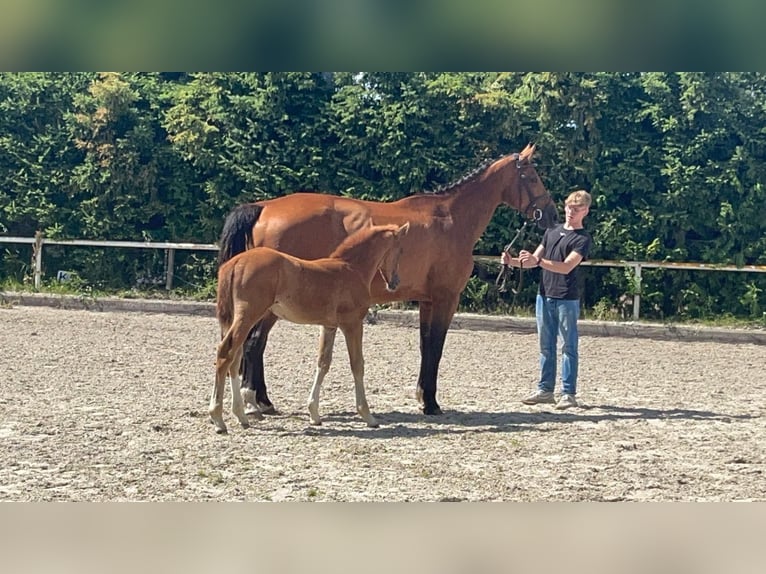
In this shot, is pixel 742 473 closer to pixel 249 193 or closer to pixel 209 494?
pixel 209 494

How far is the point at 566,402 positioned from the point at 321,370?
2.20 metres

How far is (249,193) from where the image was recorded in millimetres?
13648

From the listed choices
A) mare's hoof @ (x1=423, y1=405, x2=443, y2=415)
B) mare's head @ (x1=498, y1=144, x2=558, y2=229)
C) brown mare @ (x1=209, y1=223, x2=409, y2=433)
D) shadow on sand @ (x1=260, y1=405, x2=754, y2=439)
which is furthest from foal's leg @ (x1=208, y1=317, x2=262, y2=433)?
mare's head @ (x1=498, y1=144, x2=558, y2=229)

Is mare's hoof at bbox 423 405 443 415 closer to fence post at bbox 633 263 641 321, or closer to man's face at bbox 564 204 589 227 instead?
man's face at bbox 564 204 589 227

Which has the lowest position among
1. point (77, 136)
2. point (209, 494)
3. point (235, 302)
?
point (209, 494)

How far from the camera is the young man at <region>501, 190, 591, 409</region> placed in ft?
23.2

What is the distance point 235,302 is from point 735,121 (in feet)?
31.9

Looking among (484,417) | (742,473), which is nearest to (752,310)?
(484,417)

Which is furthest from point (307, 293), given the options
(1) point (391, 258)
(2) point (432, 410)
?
(2) point (432, 410)

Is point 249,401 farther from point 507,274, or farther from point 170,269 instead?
point 170,269

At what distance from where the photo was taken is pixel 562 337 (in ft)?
23.6

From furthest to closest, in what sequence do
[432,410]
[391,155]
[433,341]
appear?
[391,155] < [433,341] < [432,410]

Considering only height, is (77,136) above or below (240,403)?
above

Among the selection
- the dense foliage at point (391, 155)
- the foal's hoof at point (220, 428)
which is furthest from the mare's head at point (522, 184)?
the dense foliage at point (391, 155)
